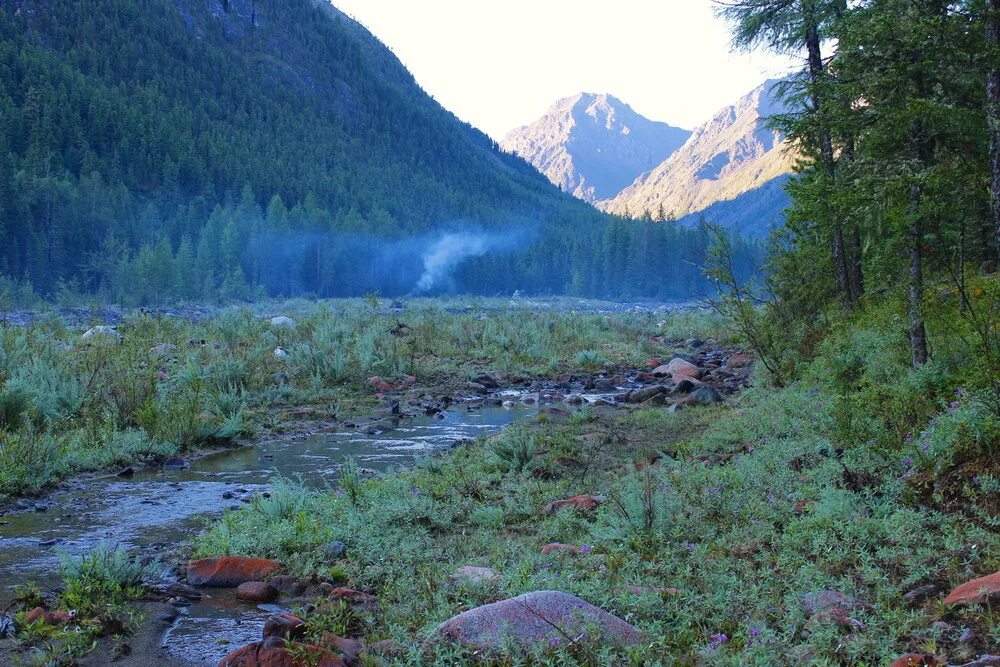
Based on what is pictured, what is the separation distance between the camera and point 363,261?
79312mm

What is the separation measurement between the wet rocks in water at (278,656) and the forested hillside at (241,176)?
4315cm

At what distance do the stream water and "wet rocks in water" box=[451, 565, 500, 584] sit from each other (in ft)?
4.30

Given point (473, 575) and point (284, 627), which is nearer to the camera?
point (284, 627)

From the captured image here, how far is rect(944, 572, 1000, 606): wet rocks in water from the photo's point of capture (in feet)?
11.7

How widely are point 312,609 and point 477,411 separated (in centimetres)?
906

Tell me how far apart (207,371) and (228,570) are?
28.6 ft

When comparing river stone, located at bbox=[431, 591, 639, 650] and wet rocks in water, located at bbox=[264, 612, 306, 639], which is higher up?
river stone, located at bbox=[431, 591, 639, 650]

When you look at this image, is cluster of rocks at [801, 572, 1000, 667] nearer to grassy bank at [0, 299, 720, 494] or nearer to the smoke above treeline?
grassy bank at [0, 299, 720, 494]

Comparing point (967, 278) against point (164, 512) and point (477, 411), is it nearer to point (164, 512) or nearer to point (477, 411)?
point (477, 411)

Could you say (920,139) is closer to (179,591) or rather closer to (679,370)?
(179,591)

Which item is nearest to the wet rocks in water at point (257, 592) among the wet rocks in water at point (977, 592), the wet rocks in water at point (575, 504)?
the wet rocks in water at point (575, 504)

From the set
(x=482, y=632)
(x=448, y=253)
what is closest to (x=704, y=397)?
(x=482, y=632)

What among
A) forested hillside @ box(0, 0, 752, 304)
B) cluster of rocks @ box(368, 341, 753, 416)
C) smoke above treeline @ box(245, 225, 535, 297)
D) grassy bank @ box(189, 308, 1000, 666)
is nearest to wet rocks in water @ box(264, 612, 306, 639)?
grassy bank @ box(189, 308, 1000, 666)

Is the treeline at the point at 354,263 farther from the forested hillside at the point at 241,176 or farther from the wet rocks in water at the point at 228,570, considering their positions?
the wet rocks in water at the point at 228,570
